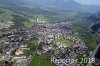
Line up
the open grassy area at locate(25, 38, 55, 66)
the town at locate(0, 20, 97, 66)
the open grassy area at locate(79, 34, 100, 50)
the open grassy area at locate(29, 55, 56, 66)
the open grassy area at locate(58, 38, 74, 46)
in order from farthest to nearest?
1. the open grassy area at locate(58, 38, 74, 46)
2. the open grassy area at locate(79, 34, 100, 50)
3. the town at locate(0, 20, 97, 66)
4. the open grassy area at locate(25, 38, 55, 66)
5. the open grassy area at locate(29, 55, 56, 66)

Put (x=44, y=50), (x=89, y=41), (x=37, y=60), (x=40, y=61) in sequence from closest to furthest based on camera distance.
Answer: (x=40, y=61), (x=37, y=60), (x=44, y=50), (x=89, y=41)

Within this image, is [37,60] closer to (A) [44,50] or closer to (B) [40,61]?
(B) [40,61]

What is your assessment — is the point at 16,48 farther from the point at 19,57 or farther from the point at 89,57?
the point at 89,57

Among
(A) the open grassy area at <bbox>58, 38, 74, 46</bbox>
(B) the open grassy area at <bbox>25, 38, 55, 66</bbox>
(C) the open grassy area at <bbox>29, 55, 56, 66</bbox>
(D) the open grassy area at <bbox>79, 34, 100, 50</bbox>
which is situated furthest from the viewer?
(A) the open grassy area at <bbox>58, 38, 74, 46</bbox>

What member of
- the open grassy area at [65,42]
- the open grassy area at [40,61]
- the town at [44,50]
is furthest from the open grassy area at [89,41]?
the open grassy area at [40,61]

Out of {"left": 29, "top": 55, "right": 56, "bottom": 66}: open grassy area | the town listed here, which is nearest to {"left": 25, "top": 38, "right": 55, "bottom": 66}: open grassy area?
{"left": 29, "top": 55, "right": 56, "bottom": 66}: open grassy area

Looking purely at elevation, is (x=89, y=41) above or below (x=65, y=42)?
below

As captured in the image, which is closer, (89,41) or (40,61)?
(40,61)

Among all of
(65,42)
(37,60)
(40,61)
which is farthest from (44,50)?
(65,42)

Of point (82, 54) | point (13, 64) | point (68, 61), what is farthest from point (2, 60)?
point (82, 54)

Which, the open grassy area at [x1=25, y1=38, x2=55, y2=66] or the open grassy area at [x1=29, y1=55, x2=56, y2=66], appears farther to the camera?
the open grassy area at [x1=25, y1=38, x2=55, y2=66]

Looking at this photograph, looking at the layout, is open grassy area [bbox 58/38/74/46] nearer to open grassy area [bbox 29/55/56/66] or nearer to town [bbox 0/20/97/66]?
town [bbox 0/20/97/66]

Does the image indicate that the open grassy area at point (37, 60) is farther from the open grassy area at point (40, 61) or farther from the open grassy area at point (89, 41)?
the open grassy area at point (89, 41)
